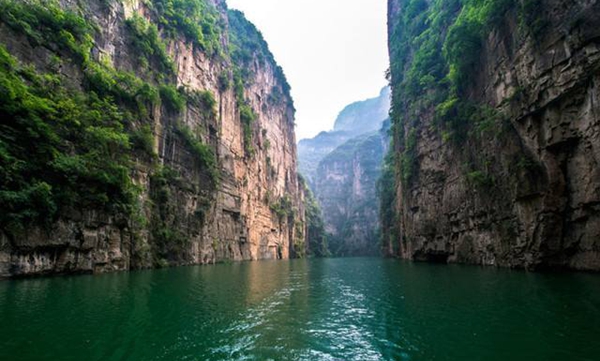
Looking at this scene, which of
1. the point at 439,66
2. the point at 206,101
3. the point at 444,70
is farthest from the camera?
the point at 206,101

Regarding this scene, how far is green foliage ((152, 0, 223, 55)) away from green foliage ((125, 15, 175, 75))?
4.08 meters

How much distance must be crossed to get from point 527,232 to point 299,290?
13.0 metres

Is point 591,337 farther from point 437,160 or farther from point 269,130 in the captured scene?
point 269,130

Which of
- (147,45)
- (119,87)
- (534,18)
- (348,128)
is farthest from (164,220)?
(348,128)

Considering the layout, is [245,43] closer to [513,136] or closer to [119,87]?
[119,87]

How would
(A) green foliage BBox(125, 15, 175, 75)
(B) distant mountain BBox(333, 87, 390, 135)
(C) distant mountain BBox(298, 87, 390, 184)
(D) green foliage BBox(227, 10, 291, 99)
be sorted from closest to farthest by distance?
(A) green foliage BBox(125, 15, 175, 75), (D) green foliage BBox(227, 10, 291, 99), (C) distant mountain BBox(298, 87, 390, 184), (B) distant mountain BBox(333, 87, 390, 135)

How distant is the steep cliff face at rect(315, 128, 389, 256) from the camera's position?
96675 millimetres

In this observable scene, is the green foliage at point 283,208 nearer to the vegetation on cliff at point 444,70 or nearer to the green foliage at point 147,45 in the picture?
the vegetation on cliff at point 444,70

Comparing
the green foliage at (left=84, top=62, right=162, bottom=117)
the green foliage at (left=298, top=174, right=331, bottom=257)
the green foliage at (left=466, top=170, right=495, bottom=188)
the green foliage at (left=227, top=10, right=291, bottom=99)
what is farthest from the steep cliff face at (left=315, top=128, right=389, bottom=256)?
the green foliage at (left=84, top=62, right=162, bottom=117)

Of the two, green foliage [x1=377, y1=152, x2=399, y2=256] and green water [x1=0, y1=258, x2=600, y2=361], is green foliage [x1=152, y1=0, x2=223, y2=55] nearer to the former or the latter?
green water [x1=0, y1=258, x2=600, y2=361]

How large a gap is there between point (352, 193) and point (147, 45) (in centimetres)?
9369

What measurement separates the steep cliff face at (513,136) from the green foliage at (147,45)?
2540 centimetres

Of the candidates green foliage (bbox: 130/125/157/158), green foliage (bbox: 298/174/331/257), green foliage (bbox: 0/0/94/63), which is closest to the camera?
green foliage (bbox: 0/0/94/63)

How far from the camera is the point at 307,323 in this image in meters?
8.62
